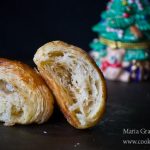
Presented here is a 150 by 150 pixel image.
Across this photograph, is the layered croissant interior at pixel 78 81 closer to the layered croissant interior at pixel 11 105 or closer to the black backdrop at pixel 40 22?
the layered croissant interior at pixel 11 105

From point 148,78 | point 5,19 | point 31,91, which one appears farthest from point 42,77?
point 5,19

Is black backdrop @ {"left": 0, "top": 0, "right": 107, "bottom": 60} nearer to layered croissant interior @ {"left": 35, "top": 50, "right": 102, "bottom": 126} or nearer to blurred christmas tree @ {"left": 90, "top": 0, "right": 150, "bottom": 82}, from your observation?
blurred christmas tree @ {"left": 90, "top": 0, "right": 150, "bottom": 82}

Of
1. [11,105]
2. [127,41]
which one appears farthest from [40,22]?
[11,105]

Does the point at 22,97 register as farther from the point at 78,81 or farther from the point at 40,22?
the point at 40,22

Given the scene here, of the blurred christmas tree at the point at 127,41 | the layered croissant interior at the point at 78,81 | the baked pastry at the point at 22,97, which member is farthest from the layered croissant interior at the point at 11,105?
the blurred christmas tree at the point at 127,41

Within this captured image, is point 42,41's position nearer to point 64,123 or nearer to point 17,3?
point 17,3

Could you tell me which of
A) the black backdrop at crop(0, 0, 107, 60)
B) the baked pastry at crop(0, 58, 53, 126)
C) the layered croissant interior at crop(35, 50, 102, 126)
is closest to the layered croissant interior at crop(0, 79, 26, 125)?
the baked pastry at crop(0, 58, 53, 126)
